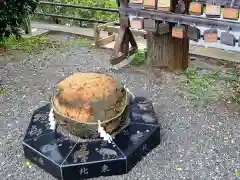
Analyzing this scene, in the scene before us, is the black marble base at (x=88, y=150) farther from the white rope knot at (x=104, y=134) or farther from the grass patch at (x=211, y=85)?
the grass patch at (x=211, y=85)

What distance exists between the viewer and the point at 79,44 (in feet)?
21.6

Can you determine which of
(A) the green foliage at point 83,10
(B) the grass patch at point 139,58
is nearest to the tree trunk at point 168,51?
(B) the grass patch at point 139,58

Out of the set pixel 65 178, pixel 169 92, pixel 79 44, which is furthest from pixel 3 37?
pixel 65 178

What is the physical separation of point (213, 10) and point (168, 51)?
1.31 m

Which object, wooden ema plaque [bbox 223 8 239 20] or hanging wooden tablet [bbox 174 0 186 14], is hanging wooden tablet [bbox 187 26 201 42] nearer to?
hanging wooden tablet [bbox 174 0 186 14]

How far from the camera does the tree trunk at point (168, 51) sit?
16.4 ft

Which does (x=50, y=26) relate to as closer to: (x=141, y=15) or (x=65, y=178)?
(x=141, y=15)

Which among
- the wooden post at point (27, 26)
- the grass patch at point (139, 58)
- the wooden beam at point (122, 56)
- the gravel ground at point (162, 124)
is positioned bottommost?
the gravel ground at point (162, 124)

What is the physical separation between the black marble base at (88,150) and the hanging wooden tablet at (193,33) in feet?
4.61

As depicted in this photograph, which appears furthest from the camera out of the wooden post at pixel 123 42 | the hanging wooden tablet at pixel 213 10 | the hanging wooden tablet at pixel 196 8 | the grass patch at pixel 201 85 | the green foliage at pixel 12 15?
the green foliage at pixel 12 15

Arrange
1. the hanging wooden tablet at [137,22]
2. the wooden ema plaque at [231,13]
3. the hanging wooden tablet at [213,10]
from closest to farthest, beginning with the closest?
the wooden ema plaque at [231,13] → the hanging wooden tablet at [213,10] → the hanging wooden tablet at [137,22]

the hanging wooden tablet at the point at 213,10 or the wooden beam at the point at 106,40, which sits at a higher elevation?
the hanging wooden tablet at the point at 213,10

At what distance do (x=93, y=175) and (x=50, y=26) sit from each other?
556 cm

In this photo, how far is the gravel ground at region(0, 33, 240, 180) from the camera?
3139 mm
